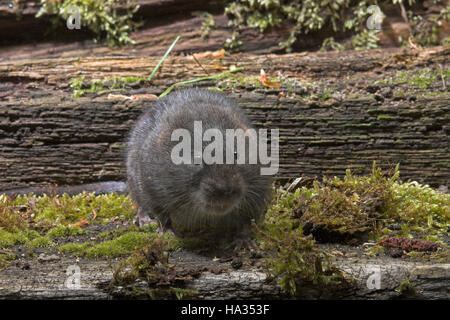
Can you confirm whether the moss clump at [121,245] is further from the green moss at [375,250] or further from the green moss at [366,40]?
the green moss at [366,40]

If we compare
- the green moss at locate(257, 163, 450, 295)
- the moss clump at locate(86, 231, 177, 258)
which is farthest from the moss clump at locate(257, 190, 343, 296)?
the moss clump at locate(86, 231, 177, 258)

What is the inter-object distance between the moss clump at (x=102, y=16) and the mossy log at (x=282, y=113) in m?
0.92

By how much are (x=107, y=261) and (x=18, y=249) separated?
1069mm

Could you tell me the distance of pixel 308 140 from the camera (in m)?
5.93

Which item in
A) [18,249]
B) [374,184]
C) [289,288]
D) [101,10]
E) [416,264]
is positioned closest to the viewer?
[289,288]

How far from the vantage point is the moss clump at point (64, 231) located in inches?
190

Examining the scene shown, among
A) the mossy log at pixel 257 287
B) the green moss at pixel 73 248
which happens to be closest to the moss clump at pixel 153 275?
the mossy log at pixel 257 287

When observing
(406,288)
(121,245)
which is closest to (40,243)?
(121,245)

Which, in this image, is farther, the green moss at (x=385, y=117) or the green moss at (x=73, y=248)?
the green moss at (x=385, y=117)

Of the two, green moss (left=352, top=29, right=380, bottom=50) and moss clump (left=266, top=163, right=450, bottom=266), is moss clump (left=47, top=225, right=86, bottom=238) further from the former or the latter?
green moss (left=352, top=29, right=380, bottom=50)

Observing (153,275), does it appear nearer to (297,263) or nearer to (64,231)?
(297,263)

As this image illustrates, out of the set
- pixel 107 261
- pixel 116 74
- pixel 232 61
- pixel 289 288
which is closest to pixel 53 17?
pixel 116 74
